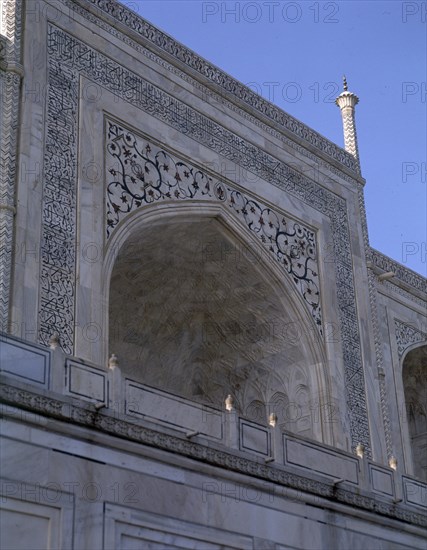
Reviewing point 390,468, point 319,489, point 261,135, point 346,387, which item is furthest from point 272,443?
point 261,135

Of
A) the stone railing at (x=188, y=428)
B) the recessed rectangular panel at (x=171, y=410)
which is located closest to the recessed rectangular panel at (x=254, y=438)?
the stone railing at (x=188, y=428)

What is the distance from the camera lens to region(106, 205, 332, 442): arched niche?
29.2ft

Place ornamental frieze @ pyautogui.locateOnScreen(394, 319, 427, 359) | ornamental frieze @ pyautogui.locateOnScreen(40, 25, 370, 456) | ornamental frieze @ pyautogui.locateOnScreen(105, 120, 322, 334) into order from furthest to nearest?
ornamental frieze @ pyautogui.locateOnScreen(394, 319, 427, 359) < ornamental frieze @ pyautogui.locateOnScreen(105, 120, 322, 334) < ornamental frieze @ pyautogui.locateOnScreen(40, 25, 370, 456)

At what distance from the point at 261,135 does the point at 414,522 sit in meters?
3.84

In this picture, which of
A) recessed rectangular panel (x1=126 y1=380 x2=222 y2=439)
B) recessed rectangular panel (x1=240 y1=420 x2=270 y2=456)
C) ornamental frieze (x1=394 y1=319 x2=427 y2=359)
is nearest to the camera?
recessed rectangular panel (x1=126 y1=380 x2=222 y2=439)

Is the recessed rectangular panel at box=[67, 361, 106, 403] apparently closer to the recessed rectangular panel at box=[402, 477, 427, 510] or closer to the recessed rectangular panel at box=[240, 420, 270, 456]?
the recessed rectangular panel at box=[240, 420, 270, 456]

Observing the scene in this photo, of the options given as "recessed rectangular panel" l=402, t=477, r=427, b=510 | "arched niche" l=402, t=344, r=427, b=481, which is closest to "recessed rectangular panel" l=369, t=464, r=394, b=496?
"recessed rectangular panel" l=402, t=477, r=427, b=510

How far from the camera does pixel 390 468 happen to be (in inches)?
301

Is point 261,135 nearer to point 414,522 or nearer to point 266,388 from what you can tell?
point 266,388

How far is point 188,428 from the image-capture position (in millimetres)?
6074

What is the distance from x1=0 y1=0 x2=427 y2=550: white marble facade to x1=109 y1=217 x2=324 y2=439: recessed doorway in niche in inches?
0.8

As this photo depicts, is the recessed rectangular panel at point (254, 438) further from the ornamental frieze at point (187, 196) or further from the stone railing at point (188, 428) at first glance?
the ornamental frieze at point (187, 196)

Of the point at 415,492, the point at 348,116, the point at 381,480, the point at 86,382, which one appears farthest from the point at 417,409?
the point at 86,382

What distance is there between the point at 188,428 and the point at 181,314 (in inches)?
143
